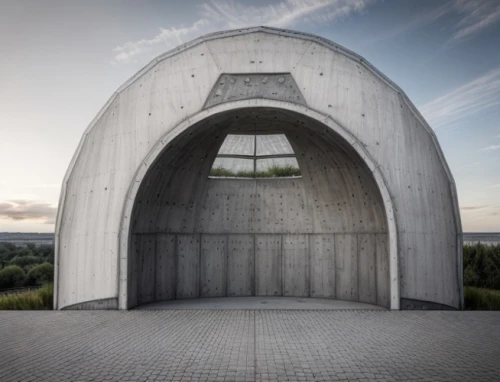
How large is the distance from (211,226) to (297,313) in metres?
5.06

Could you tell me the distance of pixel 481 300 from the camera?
13141 mm

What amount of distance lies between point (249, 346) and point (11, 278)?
3221 centimetres

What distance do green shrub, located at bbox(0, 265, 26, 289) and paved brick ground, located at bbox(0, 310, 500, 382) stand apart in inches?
1026

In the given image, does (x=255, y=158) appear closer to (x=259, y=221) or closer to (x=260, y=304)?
(x=259, y=221)

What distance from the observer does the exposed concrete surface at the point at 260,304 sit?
1247 centimetres

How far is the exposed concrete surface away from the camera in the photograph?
40.9ft

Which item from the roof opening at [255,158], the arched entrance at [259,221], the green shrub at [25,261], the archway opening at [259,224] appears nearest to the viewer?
the arched entrance at [259,221]

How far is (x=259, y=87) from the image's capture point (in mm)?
11898

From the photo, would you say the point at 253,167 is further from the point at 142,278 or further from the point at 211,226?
the point at 142,278

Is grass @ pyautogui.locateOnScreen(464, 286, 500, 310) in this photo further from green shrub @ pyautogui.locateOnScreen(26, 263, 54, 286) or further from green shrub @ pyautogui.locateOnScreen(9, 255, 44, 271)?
green shrub @ pyautogui.locateOnScreen(9, 255, 44, 271)

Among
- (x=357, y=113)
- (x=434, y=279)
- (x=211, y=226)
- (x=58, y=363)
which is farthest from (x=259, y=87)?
(x=58, y=363)

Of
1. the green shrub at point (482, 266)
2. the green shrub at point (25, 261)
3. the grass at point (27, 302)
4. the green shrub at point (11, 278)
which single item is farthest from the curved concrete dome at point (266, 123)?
the green shrub at point (25, 261)

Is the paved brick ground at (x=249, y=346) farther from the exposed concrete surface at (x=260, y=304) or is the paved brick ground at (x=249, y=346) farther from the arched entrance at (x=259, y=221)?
the arched entrance at (x=259, y=221)

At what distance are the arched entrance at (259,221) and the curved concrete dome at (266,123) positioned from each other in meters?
0.07
